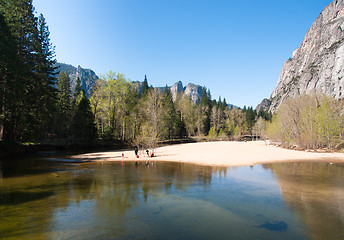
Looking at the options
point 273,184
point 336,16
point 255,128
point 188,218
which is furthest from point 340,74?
point 188,218

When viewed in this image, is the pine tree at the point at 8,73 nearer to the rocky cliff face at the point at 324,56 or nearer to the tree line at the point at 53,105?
the tree line at the point at 53,105

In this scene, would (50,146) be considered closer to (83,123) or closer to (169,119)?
(83,123)

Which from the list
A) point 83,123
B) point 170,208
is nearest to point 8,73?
point 83,123

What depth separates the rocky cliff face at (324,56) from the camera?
10581 cm

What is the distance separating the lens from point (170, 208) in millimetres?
9984

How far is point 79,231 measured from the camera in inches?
292

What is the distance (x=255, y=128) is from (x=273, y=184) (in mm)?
105839

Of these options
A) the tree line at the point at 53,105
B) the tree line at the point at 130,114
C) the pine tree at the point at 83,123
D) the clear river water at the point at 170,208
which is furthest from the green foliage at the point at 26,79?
the clear river water at the point at 170,208

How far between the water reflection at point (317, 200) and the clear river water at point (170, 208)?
4cm

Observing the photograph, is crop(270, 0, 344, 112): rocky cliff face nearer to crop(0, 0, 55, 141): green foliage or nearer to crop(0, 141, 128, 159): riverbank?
crop(0, 141, 128, 159): riverbank

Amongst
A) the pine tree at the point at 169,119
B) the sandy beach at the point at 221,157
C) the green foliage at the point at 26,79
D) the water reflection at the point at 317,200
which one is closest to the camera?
the water reflection at the point at 317,200

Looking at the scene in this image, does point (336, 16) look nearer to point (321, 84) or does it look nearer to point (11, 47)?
point (321, 84)

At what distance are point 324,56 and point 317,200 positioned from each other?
15494 cm

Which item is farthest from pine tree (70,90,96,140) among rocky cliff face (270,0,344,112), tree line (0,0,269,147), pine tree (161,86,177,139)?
rocky cliff face (270,0,344,112)
